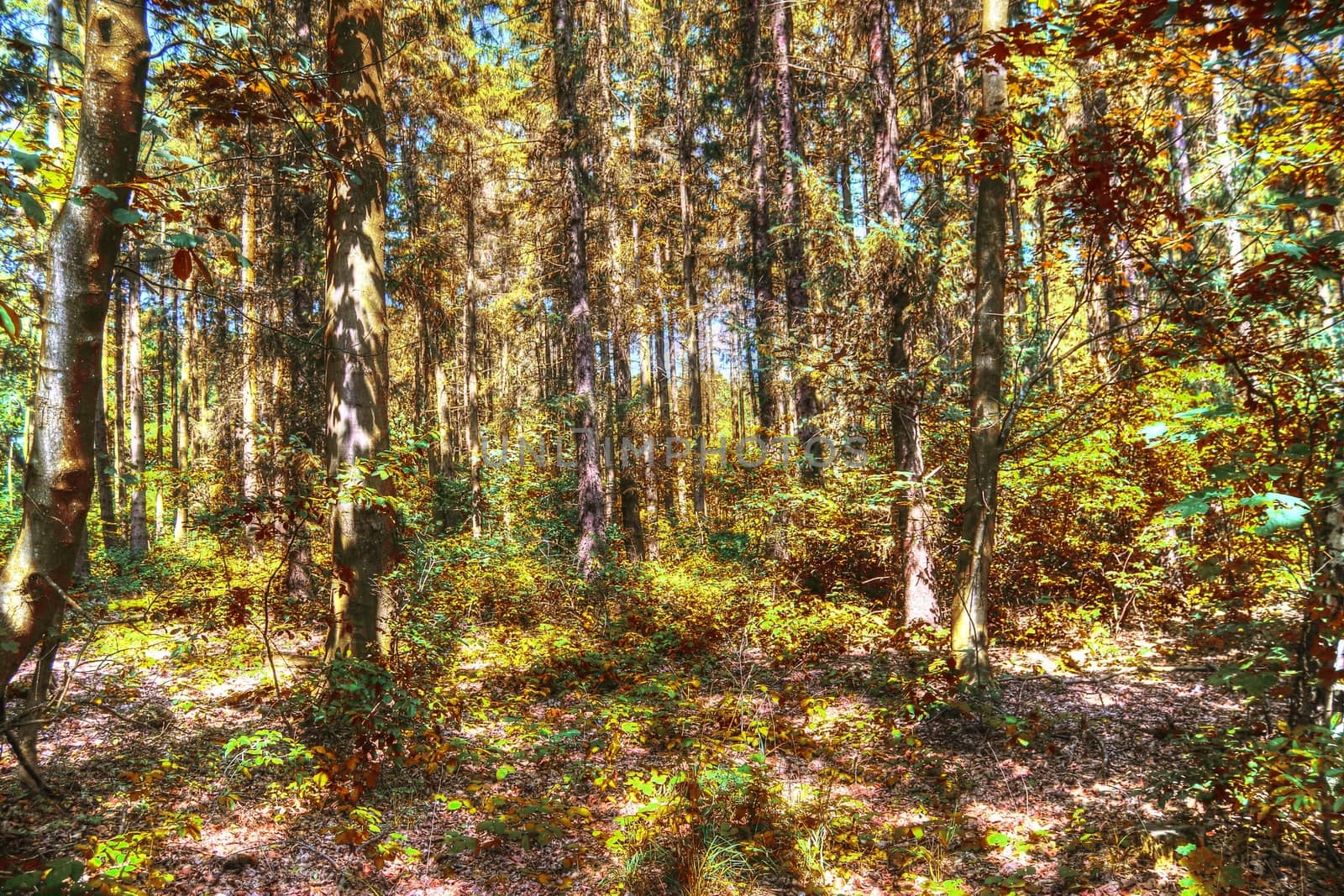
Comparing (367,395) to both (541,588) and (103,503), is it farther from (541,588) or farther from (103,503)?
(103,503)

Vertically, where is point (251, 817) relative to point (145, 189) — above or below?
below

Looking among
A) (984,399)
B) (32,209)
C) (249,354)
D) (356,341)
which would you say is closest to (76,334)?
(32,209)

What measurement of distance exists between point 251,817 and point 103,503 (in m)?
18.3

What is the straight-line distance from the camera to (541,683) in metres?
7.26

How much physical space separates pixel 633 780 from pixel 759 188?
35.9ft

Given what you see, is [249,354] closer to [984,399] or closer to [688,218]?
[688,218]

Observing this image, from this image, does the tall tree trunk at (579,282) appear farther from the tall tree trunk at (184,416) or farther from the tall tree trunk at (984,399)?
the tall tree trunk at (184,416)

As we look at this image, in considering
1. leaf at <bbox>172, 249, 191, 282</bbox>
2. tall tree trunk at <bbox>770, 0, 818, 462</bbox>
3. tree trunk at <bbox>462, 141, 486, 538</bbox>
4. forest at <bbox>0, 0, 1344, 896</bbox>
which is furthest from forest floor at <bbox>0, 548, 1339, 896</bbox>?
tree trunk at <bbox>462, 141, 486, 538</bbox>

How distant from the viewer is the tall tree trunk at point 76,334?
101 inches

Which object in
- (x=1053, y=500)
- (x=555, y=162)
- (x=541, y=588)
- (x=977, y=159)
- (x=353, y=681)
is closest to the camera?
(x=353, y=681)

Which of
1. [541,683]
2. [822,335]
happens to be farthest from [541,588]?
[822,335]

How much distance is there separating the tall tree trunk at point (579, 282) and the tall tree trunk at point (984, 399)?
6.31 m

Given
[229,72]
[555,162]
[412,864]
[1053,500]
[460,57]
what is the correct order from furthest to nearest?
[460,57]
[555,162]
[1053,500]
[412,864]
[229,72]

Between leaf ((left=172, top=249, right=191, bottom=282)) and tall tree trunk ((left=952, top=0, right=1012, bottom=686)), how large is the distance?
564 cm
